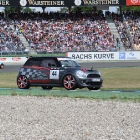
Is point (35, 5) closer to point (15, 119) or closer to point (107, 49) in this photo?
point (107, 49)

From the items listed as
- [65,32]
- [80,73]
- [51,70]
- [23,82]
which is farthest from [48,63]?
[65,32]

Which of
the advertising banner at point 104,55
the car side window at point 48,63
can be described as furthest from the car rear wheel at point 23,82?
the advertising banner at point 104,55

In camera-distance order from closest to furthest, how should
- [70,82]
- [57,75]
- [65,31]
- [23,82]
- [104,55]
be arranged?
[70,82], [57,75], [23,82], [104,55], [65,31]

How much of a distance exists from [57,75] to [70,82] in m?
0.71

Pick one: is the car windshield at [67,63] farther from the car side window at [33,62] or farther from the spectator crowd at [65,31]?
the spectator crowd at [65,31]

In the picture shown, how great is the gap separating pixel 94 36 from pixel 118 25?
16.0ft

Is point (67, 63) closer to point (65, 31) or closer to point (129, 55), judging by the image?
point (129, 55)

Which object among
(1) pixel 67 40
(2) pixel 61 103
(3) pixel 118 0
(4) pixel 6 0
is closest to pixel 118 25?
(3) pixel 118 0

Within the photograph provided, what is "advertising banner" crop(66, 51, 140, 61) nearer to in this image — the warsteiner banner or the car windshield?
the warsteiner banner

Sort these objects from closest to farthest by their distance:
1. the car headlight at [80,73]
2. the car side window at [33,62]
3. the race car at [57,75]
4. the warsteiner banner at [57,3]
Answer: the car headlight at [80,73] < the race car at [57,75] < the car side window at [33,62] < the warsteiner banner at [57,3]

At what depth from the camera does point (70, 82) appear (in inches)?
785

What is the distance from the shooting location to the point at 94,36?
177 feet

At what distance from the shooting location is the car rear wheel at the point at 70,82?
19.8m

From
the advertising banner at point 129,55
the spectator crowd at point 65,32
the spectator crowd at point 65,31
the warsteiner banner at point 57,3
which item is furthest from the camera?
the warsteiner banner at point 57,3
